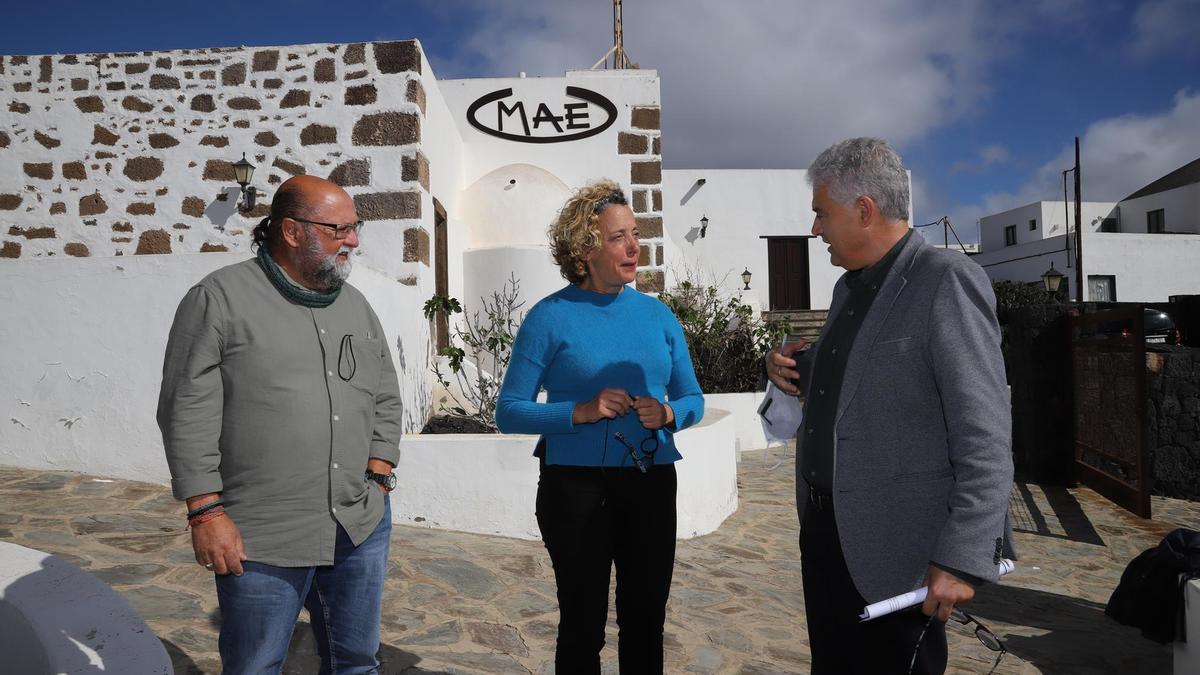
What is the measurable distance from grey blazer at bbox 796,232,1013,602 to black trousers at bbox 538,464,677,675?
66 centimetres

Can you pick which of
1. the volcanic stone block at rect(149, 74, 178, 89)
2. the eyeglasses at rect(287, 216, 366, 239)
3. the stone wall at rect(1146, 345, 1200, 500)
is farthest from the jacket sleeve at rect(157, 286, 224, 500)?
the stone wall at rect(1146, 345, 1200, 500)

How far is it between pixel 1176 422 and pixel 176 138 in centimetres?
960

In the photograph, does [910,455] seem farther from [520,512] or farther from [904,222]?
[520,512]

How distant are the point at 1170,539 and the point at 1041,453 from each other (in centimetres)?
452

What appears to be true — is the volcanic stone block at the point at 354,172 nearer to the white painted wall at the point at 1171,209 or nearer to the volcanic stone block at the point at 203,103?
the volcanic stone block at the point at 203,103

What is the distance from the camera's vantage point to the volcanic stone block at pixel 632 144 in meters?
8.04

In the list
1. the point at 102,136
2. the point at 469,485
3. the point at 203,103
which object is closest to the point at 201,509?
the point at 469,485

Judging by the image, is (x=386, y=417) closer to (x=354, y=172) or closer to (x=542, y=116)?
(x=354, y=172)

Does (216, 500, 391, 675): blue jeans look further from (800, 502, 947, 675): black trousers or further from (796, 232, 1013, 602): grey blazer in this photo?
(796, 232, 1013, 602): grey blazer

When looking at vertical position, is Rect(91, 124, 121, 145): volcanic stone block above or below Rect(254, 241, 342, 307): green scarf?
above

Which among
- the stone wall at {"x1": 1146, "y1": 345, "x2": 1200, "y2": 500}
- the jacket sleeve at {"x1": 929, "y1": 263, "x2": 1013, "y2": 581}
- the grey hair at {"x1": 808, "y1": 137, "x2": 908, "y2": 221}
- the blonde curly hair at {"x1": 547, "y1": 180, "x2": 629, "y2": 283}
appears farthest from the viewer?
the stone wall at {"x1": 1146, "y1": 345, "x2": 1200, "y2": 500}

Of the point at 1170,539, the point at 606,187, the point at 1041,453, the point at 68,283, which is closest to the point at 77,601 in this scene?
the point at 606,187

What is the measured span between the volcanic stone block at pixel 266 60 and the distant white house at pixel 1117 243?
25202mm

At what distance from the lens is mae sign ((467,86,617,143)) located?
8.05 m
